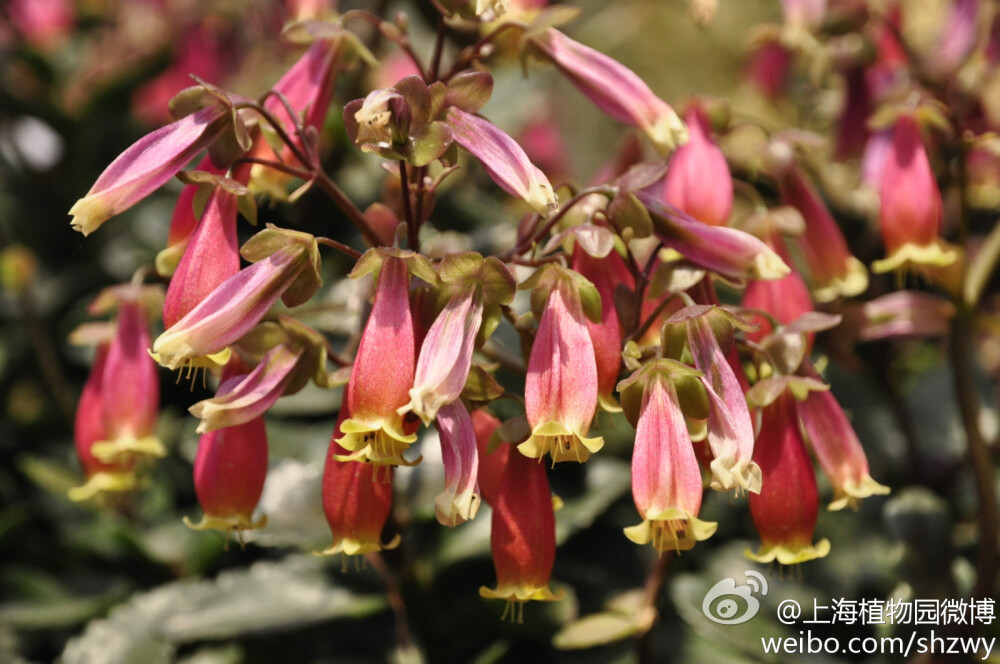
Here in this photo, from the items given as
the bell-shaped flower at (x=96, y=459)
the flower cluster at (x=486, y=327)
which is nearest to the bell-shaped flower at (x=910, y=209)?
the flower cluster at (x=486, y=327)

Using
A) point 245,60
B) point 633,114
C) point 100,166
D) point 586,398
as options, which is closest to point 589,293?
point 586,398

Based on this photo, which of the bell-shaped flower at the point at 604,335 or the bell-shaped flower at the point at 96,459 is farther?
the bell-shaped flower at the point at 96,459

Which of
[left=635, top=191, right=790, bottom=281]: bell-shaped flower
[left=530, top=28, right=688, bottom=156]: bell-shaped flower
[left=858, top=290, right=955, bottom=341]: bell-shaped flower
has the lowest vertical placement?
[left=858, top=290, right=955, bottom=341]: bell-shaped flower

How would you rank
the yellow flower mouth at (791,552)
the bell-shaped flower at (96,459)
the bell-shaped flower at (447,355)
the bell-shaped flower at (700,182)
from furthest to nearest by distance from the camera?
the bell-shaped flower at (96,459)
the bell-shaped flower at (700,182)
the yellow flower mouth at (791,552)
the bell-shaped flower at (447,355)

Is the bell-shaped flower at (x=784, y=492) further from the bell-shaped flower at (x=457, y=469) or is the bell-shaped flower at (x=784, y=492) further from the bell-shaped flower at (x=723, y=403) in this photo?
the bell-shaped flower at (x=457, y=469)

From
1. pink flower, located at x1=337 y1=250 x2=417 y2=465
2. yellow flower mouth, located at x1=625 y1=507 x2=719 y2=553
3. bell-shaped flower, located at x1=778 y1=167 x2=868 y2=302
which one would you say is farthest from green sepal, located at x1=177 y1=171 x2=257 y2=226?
bell-shaped flower, located at x1=778 y1=167 x2=868 y2=302

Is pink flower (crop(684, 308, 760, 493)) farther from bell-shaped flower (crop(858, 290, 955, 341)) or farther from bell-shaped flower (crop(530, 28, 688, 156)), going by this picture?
bell-shaped flower (crop(858, 290, 955, 341))

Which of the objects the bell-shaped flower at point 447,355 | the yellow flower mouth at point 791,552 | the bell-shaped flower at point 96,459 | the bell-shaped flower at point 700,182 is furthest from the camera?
the bell-shaped flower at point 96,459
